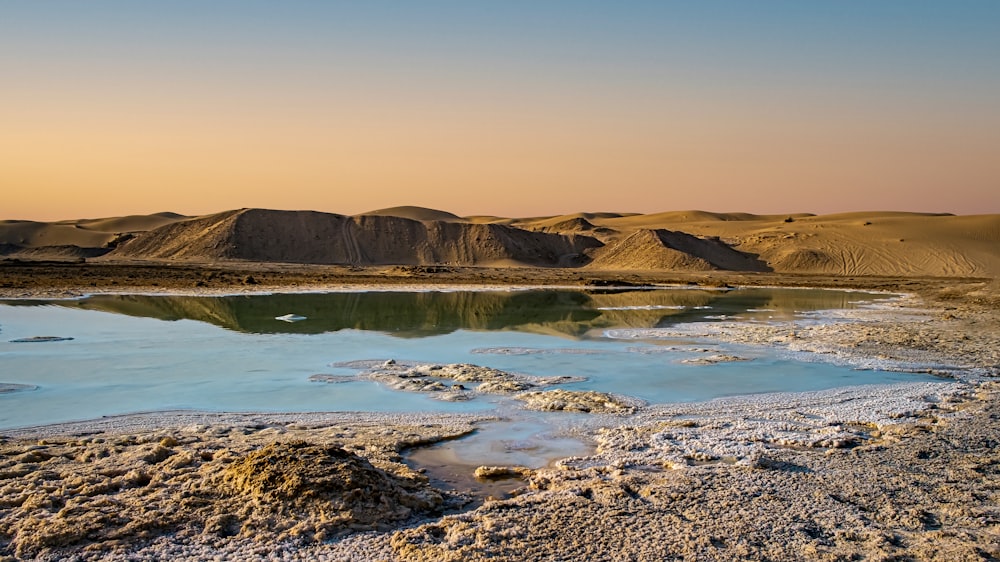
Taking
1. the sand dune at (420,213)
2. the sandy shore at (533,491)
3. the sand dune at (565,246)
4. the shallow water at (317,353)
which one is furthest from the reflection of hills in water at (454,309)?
the sand dune at (420,213)

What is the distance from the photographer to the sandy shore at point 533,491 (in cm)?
471

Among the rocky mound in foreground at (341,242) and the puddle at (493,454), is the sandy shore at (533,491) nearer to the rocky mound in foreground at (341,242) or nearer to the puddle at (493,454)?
the puddle at (493,454)

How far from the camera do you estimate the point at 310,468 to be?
17.8ft

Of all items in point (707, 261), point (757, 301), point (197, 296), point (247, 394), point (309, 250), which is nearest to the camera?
point (247, 394)

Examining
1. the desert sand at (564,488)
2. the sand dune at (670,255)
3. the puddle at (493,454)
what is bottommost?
the puddle at (493,454)

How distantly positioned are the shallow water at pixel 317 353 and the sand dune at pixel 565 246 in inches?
1353

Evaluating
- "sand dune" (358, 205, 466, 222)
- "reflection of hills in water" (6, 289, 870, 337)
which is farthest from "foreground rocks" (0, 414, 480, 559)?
"sand dune" (358, 205, 466, 222)

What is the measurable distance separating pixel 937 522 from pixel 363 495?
389cm

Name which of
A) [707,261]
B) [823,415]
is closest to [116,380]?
[823,415]

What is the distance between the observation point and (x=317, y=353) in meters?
13.7

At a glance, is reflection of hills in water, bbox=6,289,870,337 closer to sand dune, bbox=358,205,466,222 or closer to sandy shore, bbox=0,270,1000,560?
sandy shore, bbox=0,270,1000,560

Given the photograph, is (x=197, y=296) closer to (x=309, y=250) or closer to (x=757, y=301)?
(x=757, y=301)

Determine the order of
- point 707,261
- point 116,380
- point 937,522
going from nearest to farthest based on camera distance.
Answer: point 937,522
point 116,380
point 707,261

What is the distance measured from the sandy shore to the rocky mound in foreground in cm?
5404
